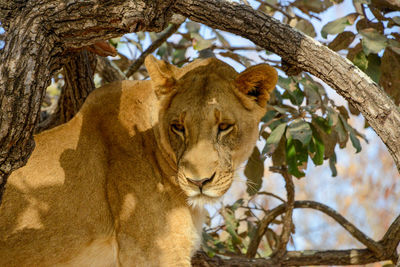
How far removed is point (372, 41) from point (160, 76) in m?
1.70

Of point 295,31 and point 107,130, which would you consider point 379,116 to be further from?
point 107,130

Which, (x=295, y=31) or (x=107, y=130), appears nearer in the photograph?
(x=295, y=31)

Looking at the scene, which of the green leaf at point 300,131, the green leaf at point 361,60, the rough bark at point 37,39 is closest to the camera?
the rough bark at point 37,39

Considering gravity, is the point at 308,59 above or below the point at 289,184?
above

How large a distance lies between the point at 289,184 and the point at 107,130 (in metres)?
1.72

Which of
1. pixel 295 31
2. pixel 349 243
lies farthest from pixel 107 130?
pixel 349 243

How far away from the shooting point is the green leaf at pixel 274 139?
14.2ft

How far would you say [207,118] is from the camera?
350 cm

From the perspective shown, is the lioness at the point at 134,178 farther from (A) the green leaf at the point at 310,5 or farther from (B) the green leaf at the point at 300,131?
(A) the green leaf at the point at 310,5

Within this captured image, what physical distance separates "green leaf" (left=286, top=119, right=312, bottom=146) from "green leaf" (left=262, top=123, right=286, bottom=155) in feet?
0.19

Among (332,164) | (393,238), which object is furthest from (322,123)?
(393,238)

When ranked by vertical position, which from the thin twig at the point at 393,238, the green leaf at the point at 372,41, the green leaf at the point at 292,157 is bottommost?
the thin twig at the point at 393,238

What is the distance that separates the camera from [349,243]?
62.9 feet

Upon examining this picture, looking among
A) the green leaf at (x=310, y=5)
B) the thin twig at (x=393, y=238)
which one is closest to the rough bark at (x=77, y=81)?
the green leaf at (x=310, y=5)
